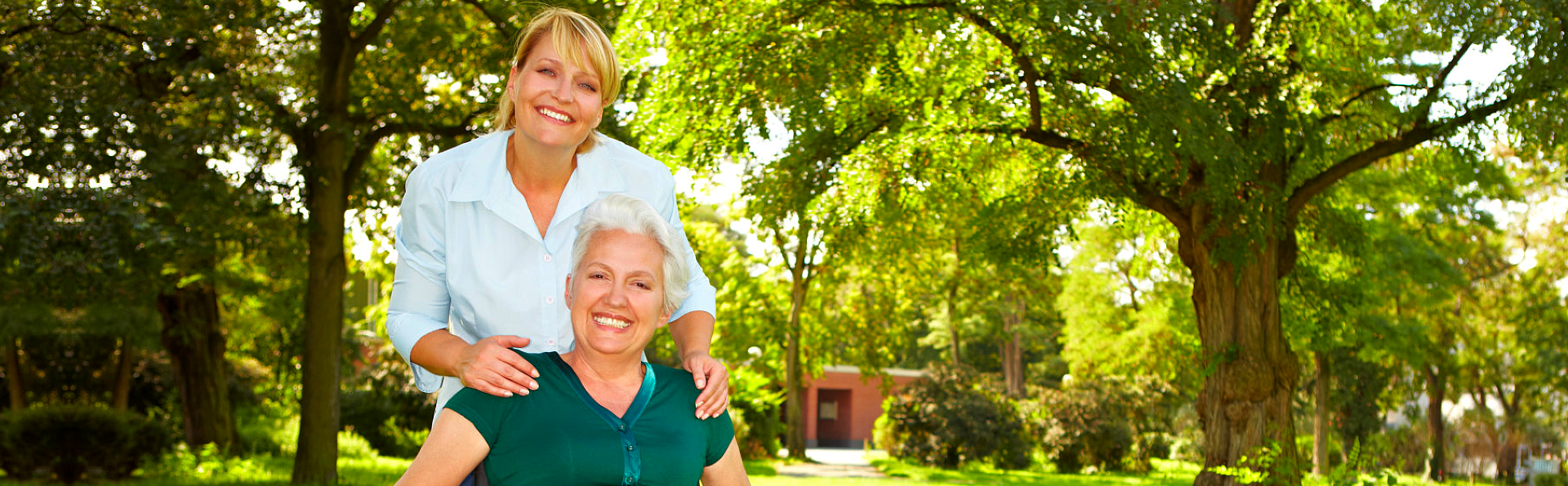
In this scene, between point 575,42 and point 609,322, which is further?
point 575,42

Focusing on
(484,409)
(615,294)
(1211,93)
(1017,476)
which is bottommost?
(1017,476)

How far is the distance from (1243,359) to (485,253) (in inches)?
469

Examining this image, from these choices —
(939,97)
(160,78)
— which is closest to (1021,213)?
(939,97)

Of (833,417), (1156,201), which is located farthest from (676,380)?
(833,417)

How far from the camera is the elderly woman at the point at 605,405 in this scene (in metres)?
2.46

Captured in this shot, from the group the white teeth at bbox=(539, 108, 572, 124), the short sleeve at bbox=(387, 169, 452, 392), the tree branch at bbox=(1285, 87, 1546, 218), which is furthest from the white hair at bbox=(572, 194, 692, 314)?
the tree branch at bbox=(1285, 87, 1546, 218)

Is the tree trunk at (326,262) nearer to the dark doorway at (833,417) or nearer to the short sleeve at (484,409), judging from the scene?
the short sleeve at (484,409)

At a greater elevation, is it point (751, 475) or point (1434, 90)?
point (1434, 90)

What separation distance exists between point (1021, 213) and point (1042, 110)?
6.25ft

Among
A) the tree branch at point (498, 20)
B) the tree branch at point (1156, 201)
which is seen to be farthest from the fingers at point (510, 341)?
the tree branch at point (498, 20)

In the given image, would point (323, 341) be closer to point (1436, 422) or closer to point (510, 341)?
point (510, 341)

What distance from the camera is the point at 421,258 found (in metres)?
2.92

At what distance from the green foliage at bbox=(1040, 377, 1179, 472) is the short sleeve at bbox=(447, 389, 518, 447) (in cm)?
Result: 2655

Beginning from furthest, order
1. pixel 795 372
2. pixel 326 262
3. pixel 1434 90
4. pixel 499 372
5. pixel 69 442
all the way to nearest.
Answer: pixel 795 372, pixel 69 442, pixel 326 262, pixel 1434 90, pixel 499 372
